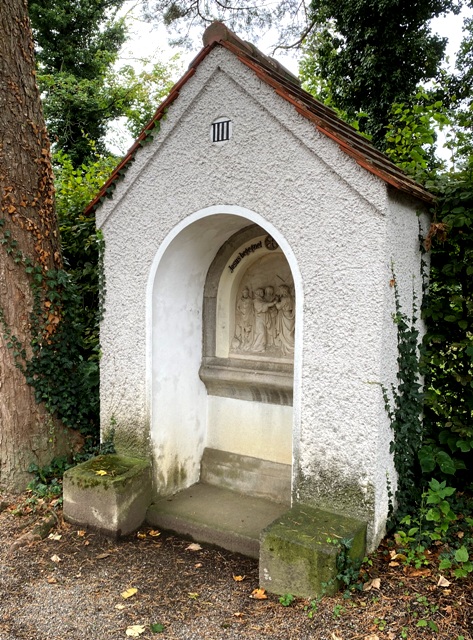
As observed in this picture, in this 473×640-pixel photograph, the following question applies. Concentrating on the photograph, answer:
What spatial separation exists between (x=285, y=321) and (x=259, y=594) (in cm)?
231

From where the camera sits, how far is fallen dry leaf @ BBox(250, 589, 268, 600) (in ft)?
11.2

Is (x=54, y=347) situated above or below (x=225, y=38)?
below

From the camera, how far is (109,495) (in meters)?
4.27

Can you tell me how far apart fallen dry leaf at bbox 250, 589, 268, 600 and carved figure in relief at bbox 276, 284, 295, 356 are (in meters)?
2.02

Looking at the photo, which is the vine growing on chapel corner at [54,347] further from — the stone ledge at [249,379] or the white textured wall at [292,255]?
the stone ledge at [249,379]

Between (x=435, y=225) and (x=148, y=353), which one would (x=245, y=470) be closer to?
(x=148, y=353)

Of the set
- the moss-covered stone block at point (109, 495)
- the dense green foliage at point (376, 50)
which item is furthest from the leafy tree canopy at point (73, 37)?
the moss-covered stone block at point (109, 495)

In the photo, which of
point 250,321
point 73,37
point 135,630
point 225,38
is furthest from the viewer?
point 73,37

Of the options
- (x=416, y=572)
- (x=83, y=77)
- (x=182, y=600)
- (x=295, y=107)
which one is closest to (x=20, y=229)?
(x=295, y=107)

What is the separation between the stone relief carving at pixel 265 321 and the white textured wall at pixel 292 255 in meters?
0.64

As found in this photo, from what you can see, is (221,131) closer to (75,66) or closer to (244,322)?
(244,322)

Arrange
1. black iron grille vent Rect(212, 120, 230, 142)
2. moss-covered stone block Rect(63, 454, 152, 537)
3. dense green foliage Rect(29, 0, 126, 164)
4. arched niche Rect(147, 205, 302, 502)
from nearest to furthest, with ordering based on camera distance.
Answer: black iron grille vent Rect(212, 120, 230, 142) → moss-covered stone block Rect(63, 454, 152, 537) → arched niche Rect(147, 205, 302, 502) → dense green foliage Rect(29, 0, 126, 164)

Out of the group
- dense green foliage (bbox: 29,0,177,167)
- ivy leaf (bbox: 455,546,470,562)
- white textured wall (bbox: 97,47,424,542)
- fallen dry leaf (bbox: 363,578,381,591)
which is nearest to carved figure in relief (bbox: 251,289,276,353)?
white textured wall (bbox: 97,47,424,542)

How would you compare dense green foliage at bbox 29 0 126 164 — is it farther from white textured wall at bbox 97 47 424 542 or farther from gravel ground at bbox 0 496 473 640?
gravel ground at bbox 0 496 473 640
